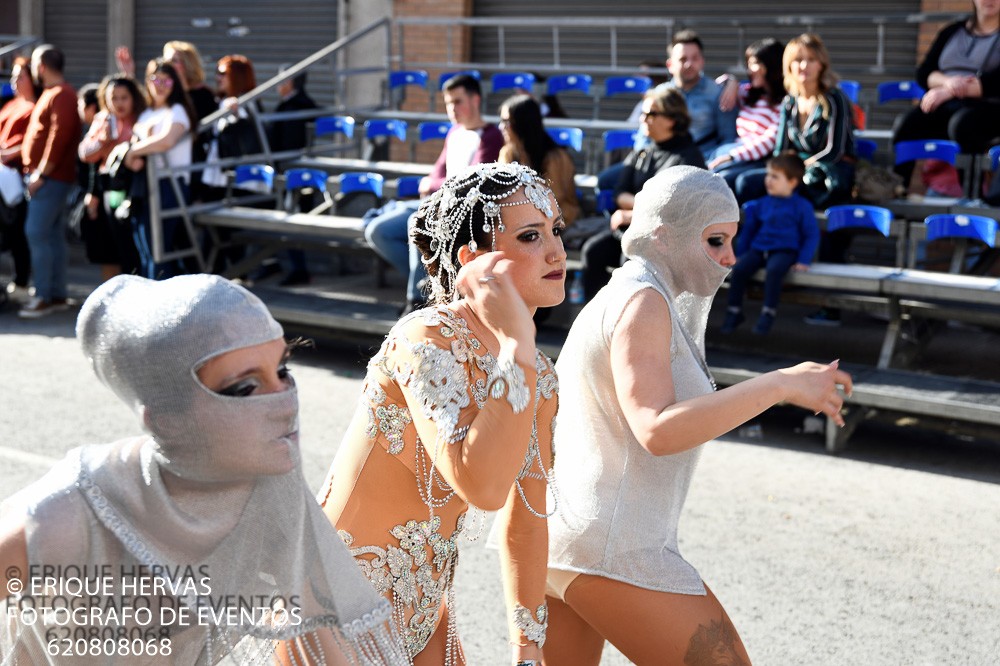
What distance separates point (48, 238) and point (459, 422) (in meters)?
9.37

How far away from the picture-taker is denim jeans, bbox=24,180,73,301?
11.0m

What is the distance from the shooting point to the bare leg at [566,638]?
3.43m

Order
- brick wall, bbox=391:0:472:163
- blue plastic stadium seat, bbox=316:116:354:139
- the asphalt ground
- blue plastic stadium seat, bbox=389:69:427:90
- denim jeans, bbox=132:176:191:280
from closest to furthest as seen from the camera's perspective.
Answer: the asphalt ground, denim jeans, bbox=132:176:191:280, blue plastic stadium seat, bbox=316:116:354:139, blue plastic stadium seat, bbox=389:69:427:90, brick wall, bbox=391:0:472:163

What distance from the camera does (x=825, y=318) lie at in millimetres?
9945

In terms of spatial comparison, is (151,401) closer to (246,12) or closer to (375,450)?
(375,450)

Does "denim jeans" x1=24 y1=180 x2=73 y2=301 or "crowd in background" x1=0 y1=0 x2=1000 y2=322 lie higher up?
"crowd in background" x1=0 y1=0 x2=1000 y2=322

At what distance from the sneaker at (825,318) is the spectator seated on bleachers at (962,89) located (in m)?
1.19

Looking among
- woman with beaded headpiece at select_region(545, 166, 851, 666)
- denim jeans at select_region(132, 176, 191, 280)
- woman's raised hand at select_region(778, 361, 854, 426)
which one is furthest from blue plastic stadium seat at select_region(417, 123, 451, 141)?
woman's raised hand at select_region(778, 361, 854, 426)

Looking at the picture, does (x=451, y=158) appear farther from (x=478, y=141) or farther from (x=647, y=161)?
(x=647, y=161)

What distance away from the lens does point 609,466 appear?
131 inches

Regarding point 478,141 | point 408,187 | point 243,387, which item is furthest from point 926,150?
point 243,387

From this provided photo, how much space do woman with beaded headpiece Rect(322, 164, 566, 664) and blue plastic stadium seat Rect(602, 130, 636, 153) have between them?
7277mm

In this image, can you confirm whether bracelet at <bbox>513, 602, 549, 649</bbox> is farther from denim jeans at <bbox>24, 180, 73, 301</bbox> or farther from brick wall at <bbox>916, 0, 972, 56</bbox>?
denim jeans at <bbox>24, 180, 73, 301</bbox>

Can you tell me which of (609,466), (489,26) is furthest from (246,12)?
(609,466)
